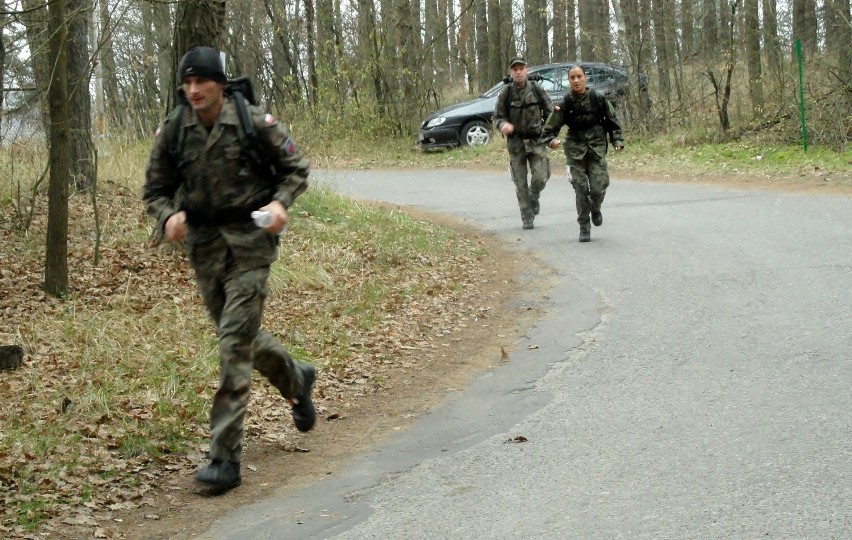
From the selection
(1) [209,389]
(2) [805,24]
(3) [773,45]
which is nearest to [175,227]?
(1) [209,389]

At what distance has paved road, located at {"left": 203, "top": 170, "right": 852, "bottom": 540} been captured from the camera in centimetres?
498

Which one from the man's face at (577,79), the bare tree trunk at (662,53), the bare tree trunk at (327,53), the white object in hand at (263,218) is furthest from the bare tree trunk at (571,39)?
the white object in hand at (263,218)

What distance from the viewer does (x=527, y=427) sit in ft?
21.6

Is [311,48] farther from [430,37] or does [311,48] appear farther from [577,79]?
[577,79]

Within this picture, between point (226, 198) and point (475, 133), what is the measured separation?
22.7 m

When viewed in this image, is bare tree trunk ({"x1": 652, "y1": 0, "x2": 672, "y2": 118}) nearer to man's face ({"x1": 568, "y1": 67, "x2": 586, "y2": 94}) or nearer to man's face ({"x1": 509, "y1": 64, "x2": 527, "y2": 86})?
man's face ({"x1": 509, "y1": 64, "x2": 527, "y2": 86})

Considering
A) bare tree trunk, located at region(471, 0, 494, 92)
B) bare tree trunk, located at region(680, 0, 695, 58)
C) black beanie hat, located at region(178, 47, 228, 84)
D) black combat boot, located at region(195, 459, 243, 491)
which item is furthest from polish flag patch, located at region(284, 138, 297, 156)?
bare tree trunk, located at region(471, 0, 494, 92)

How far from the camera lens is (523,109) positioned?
15.0 metres

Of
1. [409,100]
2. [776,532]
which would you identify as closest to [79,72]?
[776,532]

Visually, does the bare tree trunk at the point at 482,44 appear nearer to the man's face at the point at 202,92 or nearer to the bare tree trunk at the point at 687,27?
the bare tree trunk at the point at 687,27

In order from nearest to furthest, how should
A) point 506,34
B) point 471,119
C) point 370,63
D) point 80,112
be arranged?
1. point 80,112
2. point 471,119
3. point 370,63
4. point 506,34

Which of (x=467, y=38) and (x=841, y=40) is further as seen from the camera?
(x=467, y=38)

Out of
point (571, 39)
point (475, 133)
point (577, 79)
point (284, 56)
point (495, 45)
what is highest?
point (571, 39)

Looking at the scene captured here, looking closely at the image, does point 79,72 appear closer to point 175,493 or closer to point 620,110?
point 175,493
